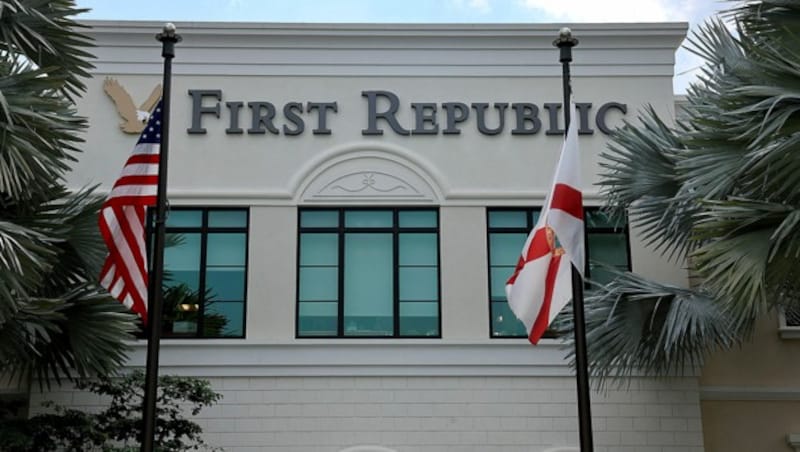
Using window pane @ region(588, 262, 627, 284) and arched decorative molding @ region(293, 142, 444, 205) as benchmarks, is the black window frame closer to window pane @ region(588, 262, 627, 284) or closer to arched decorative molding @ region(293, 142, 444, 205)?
arched decorative molding @ region(293, 142, 444, 205)

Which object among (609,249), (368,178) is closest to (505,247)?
(609,249)

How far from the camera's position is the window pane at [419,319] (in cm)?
1463

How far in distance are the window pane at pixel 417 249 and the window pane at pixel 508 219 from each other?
97 cm

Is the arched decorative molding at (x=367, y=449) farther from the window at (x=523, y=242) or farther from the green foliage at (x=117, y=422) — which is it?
the window at (x=523, y=242)

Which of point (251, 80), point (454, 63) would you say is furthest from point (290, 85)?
point (454, 63)

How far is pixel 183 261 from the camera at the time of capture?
1490cm

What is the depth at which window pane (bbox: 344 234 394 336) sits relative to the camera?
1467cm

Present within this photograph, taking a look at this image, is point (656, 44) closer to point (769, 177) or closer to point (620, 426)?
point (620, 426)

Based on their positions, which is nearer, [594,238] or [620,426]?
[620,426]

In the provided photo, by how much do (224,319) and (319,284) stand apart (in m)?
1.52

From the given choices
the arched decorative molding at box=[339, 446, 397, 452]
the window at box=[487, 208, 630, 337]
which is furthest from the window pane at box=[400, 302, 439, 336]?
the arched decorative molding at box=[339, 446, 397, 452]

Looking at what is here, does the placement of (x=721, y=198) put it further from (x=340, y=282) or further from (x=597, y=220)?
(x=340, y=282)

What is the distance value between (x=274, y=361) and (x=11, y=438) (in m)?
3.82

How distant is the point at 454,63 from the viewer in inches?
616
